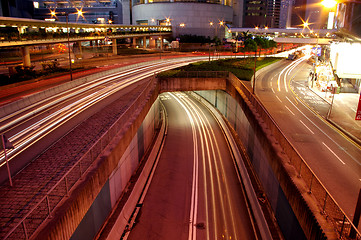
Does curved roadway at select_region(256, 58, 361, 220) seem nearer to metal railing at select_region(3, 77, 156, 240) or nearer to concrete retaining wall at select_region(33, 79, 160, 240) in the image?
concrete retaining wall at select_region(33, 79, 160, 240)

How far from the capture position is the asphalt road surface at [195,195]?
52.7 feet

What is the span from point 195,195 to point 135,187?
4.23 metres

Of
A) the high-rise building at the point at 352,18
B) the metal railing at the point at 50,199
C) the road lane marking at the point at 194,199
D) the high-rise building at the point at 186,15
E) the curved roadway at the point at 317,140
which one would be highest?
the high-rise building at the point at 186,15

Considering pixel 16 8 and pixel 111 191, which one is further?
pixel 16 8

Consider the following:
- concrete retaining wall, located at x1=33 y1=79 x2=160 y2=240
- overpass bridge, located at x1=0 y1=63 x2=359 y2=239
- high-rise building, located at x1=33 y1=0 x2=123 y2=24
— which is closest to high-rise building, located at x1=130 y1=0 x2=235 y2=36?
high-rise building, located at x1=33 y1=0 x2=123 y2=24

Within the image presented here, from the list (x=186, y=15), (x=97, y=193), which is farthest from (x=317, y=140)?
(x=186, y=15)

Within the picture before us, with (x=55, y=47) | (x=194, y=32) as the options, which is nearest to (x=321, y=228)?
(x=55, y=47)

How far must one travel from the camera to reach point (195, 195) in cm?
1977

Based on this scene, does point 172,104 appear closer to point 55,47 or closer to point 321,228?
point 321,228

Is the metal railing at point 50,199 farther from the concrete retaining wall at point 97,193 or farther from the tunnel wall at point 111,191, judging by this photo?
the tunnel wall at point 111,191

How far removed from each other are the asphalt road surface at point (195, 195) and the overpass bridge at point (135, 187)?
62.8 inches

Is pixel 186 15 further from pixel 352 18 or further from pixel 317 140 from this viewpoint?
pixel 317 140

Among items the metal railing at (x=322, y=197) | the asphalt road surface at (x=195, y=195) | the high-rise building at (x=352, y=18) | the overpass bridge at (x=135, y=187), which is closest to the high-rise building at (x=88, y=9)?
the high-rise building at (x=352, y=18)

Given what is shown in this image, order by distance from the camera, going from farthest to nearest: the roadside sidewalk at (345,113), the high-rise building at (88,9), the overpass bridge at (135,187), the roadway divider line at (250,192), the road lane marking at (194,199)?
the high-rise building at (88,9) → the roadside sidewalk at (345,113) → the road lane marking at (194,199) → the roadway divider line at (250,192) → the overpass bridge at (135,187)
